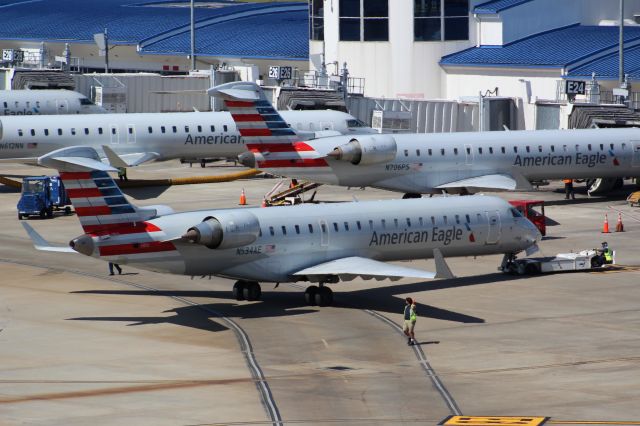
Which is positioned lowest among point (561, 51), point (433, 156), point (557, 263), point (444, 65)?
point (557, 263)

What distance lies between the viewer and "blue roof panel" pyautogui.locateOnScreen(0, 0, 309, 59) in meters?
117

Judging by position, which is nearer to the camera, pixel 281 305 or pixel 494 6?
pixel 281 305

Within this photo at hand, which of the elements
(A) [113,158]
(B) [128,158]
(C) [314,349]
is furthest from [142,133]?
(C) [314,349]

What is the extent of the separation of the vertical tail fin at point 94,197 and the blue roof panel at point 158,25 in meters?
70.8

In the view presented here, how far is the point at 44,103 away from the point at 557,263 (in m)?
48.7

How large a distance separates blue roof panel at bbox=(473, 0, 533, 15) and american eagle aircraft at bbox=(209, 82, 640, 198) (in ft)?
80.2

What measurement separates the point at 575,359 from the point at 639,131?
120 ft

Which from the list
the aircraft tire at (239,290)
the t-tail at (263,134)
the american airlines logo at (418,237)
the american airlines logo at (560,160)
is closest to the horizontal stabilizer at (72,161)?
the aircraft tire at (239,290)

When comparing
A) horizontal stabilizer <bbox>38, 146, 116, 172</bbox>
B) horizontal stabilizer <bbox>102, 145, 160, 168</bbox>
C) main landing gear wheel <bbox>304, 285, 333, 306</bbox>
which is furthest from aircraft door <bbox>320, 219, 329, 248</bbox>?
horizontal stabilizer <bbox>102, 145, 160, 168</bbox>

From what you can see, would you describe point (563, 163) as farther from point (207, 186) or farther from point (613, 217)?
point (207, 186)

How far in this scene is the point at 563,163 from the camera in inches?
2756

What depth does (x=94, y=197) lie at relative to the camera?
42.5 m

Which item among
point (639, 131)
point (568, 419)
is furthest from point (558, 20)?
point (568, 419)

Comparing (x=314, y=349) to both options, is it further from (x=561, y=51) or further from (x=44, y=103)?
(x=44, y=103)
